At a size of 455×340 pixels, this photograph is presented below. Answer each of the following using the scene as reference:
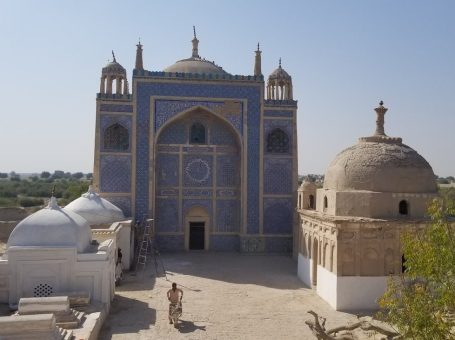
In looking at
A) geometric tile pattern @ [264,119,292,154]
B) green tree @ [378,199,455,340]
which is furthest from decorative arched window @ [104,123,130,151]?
green tree @ [378,199,455,340]

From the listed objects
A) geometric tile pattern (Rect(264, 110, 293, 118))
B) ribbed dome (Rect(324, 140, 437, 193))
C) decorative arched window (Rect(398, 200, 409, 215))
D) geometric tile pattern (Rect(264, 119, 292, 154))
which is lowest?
decorative arched window (Rect(398, 200, 409, 215))

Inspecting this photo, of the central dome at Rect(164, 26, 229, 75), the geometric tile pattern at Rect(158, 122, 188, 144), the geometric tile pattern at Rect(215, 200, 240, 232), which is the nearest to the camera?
the geometric tile pattern at Rect(158, 122, 188, 144)

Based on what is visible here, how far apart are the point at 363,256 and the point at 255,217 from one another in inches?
304

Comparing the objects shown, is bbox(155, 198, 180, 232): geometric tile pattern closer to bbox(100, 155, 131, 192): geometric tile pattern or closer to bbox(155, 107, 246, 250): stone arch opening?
bbox(155, 107, 246, 250): stone arch opening

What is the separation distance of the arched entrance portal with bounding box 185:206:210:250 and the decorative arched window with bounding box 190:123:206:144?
2835 millimetres

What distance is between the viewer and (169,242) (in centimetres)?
1922

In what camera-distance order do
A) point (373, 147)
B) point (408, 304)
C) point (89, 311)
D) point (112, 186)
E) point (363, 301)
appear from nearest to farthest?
point (408, 304)
point (89, 311)
point (363, 301)
point (373, 147)
point (112, 186)

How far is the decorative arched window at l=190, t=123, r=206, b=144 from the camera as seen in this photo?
1962cm

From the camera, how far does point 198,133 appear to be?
64.5 feet

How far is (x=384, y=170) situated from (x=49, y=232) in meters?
8.72

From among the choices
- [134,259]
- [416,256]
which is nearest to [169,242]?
[134,259]

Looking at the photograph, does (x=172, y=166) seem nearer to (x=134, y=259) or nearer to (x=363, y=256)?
(x=134, y=259)

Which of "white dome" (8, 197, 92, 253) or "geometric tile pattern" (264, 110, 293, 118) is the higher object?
"geometric tile pattern" (264, 110, 293, 118)

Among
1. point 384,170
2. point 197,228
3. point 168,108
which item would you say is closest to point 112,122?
point 168,108
